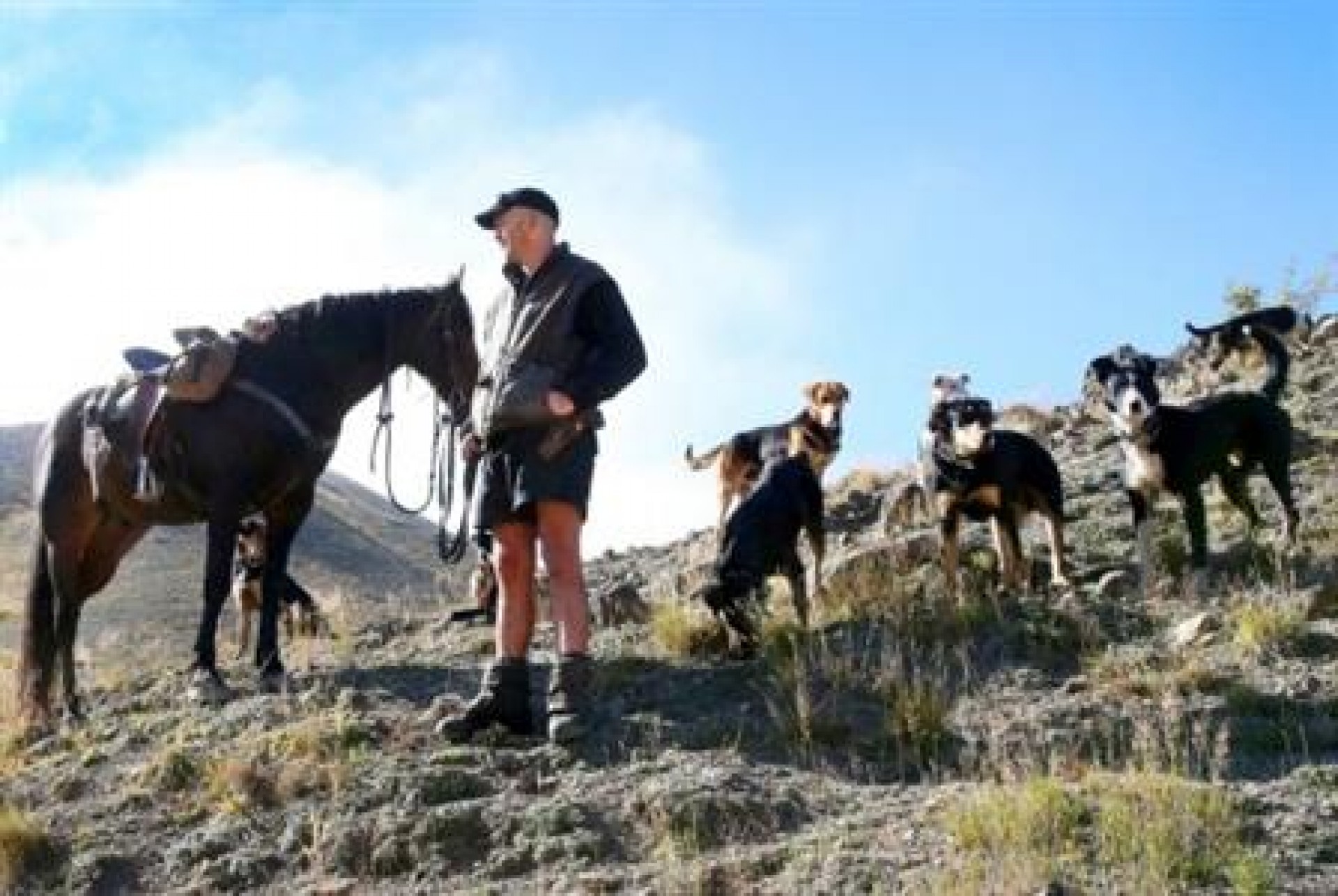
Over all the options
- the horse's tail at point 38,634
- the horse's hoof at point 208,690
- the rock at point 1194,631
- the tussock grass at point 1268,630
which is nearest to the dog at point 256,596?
the horse's tail at point 38,634

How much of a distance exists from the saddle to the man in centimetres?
239

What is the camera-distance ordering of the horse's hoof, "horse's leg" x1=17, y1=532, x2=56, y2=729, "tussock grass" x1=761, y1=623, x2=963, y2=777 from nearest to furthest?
1. "tussock grass" x1=761, y1=623, x2=963, y2=777
2. the horse's hoof
3. "horse's leg" x1=17, y1=532, x2=56, y2=729

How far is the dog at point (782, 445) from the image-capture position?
12.5 m

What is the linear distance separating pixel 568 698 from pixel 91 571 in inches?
190

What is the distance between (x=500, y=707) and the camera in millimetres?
7660

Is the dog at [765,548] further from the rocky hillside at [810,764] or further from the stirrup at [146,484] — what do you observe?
the stirrup at [146,484]

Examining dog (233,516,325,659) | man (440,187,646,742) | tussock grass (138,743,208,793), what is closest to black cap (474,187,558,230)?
man (440,187,646,742)

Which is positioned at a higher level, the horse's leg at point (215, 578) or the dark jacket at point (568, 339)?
the dark jacket at point (568, 339)

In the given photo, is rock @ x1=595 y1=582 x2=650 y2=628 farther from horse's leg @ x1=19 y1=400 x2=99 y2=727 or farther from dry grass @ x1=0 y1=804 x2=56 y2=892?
dry grass @ x1=0 y1=804 x2=56 y2=892

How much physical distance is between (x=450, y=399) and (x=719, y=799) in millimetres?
4090

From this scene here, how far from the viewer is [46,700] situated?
10312 mm

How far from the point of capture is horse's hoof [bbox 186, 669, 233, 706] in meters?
9.15

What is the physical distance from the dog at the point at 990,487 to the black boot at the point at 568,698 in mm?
2990

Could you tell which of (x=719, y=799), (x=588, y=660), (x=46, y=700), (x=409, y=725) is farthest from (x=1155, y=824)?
(x=46, y=700)
